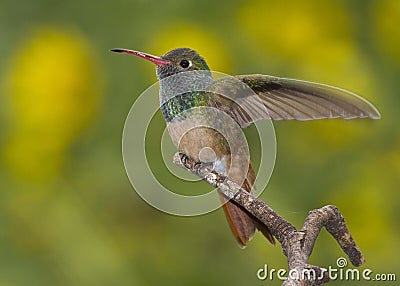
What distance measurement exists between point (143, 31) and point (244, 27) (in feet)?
0.92

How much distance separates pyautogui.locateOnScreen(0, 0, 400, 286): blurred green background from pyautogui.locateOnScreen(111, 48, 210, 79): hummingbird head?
0.44 metres

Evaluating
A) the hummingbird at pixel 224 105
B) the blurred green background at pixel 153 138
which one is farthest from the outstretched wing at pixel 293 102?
the blurred green background at pixel 153 138

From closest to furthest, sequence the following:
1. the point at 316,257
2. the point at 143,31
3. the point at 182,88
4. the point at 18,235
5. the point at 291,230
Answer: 1. the point at 291,230
2. the point at 182,88
3. the point at 316,257
4. the point at 18,235
5. the point at 143,31

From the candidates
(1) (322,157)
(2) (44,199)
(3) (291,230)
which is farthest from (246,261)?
(3) (291,230)

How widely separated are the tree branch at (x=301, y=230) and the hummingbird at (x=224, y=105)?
203 millimetres

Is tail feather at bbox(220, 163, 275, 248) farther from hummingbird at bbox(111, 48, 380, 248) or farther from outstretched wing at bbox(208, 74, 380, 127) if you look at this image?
outstretched wing at bbox(208, 74, 380, 127)

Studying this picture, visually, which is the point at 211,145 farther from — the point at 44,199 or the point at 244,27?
the point at 244,27

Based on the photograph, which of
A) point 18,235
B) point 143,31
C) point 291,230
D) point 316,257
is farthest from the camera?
point 143,31

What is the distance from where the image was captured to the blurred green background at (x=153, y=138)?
1.76 m

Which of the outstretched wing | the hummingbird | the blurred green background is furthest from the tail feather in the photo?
the blurred green background

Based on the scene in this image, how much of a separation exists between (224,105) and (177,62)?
10cm

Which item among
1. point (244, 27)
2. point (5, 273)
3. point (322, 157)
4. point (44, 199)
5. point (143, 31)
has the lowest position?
point (5, 273)

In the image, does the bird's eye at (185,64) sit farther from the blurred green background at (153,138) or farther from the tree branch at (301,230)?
the blurred green background at (153,138)

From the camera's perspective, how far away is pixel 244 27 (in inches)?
81.3
